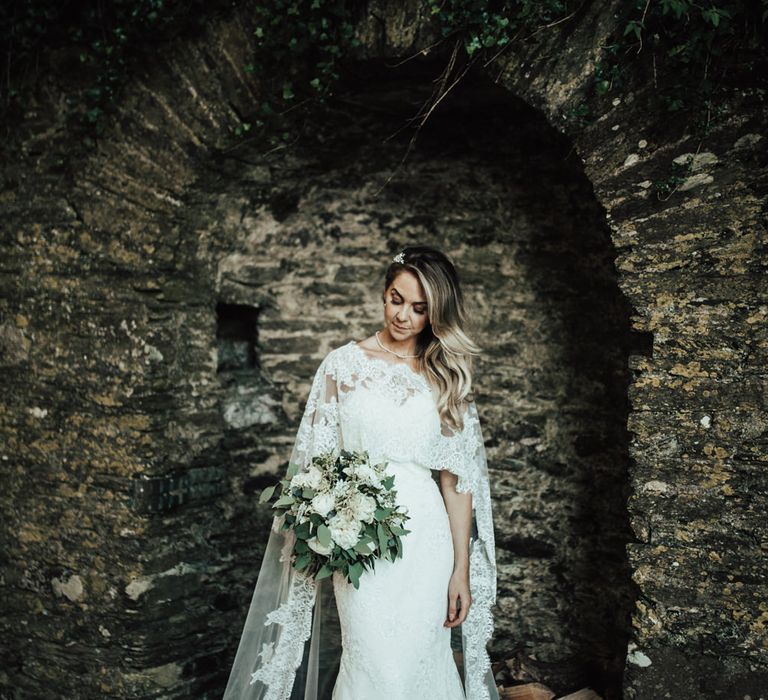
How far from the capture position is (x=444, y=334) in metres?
3.29

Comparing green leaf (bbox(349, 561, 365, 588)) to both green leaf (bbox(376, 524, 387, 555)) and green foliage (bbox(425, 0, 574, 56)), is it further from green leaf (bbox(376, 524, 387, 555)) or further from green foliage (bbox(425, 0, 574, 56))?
green foliage (bbox(425, 0, 574, 56))

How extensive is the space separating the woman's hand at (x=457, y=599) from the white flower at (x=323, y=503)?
74 centimetres

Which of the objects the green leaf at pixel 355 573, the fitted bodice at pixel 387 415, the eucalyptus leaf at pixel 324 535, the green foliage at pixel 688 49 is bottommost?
the green leaf at pixel 355 573

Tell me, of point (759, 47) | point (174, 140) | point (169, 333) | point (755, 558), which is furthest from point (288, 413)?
point (759, 47)

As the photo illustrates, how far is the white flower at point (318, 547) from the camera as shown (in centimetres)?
288

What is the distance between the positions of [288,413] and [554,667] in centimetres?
207

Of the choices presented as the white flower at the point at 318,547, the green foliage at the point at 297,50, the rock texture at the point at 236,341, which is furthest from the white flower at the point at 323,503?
the green foliage at the point at 297,50

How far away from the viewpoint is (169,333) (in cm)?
414

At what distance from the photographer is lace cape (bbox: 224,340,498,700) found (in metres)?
3.18

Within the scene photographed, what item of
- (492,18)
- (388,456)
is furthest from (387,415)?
(492,18)

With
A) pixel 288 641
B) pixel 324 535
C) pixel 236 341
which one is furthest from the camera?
pixel 236 341

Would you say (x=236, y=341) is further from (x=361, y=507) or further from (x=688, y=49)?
(x=688, y=49)

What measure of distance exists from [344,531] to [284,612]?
583mm

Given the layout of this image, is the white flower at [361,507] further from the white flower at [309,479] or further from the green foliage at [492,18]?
the green foliage at [492,18]
